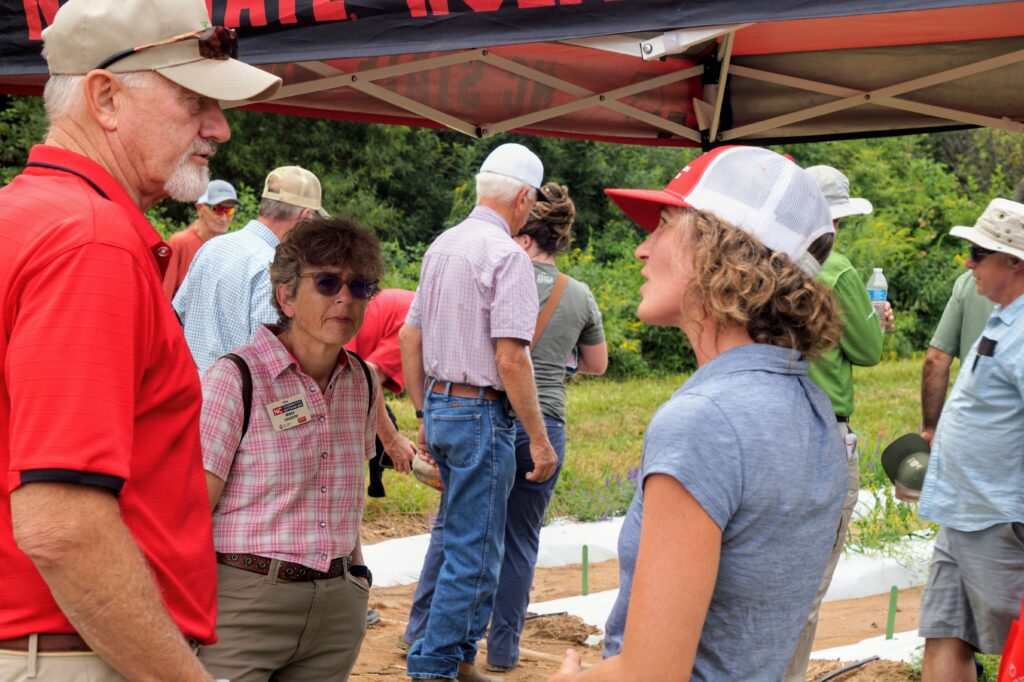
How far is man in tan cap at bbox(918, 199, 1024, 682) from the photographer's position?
12.7 feet

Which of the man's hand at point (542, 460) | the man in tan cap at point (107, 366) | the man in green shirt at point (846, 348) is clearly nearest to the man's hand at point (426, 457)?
the man's hand at point (542, 460)

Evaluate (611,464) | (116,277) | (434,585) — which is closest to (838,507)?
(116,277)

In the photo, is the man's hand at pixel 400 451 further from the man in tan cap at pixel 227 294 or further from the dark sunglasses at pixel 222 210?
the dark sunglasses at pixel 222 210

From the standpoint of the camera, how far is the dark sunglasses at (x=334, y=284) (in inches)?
124

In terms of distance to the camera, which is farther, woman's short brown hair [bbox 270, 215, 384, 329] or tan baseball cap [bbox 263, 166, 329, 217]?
tan baseball cap [bbox 263, 166, 329, 217]

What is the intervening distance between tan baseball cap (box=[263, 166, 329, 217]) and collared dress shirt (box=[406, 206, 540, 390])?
72 cm

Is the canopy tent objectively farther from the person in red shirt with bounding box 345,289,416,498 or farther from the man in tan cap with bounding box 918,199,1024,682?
the person in red shirt with bounding box 345,289,416,498

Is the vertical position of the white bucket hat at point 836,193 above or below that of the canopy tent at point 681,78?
below

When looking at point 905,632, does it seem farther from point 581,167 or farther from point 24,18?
point 581,167

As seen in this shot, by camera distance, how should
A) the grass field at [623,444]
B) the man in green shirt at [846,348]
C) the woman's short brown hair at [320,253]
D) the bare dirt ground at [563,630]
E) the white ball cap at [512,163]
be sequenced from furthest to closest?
the grass field at [623,444]
the bare dirt ground at [563,630]
the white ball cap at [512,163]
the man in green shirt at [846,348]
the woman's short brown hair at [320,253]

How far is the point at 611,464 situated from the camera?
30.6 ft

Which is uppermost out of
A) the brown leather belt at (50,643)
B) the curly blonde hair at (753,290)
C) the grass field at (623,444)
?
the curly blonde hair at (753,290)

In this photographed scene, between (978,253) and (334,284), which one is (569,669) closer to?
(334,284)

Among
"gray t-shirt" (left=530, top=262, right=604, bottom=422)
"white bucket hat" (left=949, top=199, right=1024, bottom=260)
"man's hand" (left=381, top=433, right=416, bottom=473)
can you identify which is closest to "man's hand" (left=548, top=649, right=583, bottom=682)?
"man's hand" (left=381, top=433, right=416, bottom=473)
